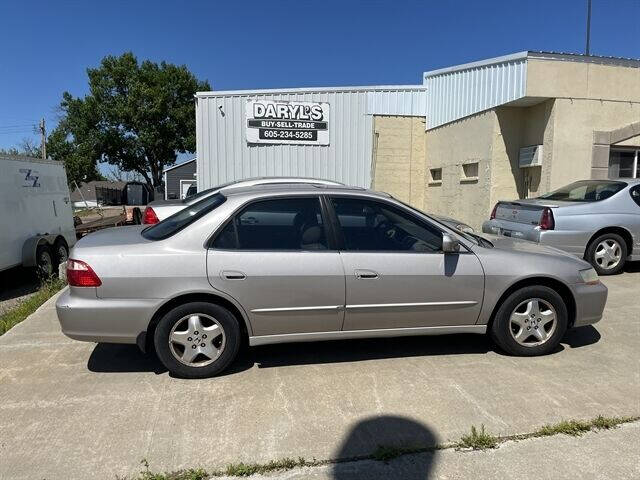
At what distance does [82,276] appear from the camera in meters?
3.79

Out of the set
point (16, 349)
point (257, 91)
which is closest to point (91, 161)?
point (257, 91)

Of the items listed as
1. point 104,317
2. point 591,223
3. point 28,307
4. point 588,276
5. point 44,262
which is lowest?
point 28,307

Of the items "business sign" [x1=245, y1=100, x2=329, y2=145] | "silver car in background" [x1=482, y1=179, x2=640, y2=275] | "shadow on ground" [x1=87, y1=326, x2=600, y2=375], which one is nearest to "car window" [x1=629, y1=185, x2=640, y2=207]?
"silver car in background" [x1=482, y1=179, x2=640, y2=275]

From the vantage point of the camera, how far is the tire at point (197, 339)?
3.87 m

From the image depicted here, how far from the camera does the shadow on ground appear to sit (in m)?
4.31

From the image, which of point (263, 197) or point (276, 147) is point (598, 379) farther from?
point (276, 147)

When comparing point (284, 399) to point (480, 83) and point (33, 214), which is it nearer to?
point (33, 214)

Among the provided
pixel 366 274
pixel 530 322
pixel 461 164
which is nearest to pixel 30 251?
pixel 366 274

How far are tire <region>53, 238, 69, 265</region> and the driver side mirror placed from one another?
7966 millimetres

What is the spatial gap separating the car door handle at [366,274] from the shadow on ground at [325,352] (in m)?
0.85

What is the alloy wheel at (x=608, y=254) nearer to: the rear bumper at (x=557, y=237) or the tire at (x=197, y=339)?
the rear bumper at (x=557, y=237)

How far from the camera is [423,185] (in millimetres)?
14266

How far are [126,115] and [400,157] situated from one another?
3103cm

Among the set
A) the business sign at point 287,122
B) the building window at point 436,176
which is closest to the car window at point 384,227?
the business sign at point 287,122
